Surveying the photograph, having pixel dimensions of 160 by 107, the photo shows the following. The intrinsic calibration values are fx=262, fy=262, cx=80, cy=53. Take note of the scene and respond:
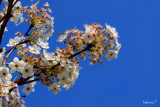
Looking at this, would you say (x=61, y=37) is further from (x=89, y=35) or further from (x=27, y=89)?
(x=27, y=89)

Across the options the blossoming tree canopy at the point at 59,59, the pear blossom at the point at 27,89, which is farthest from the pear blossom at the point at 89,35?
the pear blossom at the point at 27,89

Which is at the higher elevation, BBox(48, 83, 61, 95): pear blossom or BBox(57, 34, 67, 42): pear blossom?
BBox(57, 34, 67, 42): pear blossom

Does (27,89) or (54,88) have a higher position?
(27,89)

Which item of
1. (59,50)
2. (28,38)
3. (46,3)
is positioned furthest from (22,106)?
(46,3)

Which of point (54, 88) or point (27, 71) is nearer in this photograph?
point (27, 71)

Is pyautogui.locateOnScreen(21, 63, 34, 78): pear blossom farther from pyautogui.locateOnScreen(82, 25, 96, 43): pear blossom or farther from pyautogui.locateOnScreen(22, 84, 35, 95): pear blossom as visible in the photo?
pyautogui.locateOnScreen(22, 84, 35, 95): pear blossom

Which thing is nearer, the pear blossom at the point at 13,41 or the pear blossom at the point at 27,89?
the pear blossom at the point at 13,41

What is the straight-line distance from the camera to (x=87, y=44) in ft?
11.9

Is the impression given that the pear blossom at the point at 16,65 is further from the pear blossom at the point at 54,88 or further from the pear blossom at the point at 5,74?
the pear blossom at the point at 54,88

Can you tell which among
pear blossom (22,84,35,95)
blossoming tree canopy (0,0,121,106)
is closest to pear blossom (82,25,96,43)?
blossoming tree canopy (0,0,121,106)

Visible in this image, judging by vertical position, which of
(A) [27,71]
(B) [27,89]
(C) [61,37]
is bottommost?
(A) [27,71]

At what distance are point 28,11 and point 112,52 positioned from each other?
198cm

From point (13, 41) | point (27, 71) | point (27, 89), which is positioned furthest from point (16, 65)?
point (27, 89)

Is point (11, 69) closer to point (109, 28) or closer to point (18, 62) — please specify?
point (18, 62)
